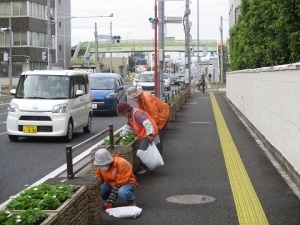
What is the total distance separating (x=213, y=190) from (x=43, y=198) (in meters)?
3.82

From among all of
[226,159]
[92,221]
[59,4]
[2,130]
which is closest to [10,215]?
[92,221]

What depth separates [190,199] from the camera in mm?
8070

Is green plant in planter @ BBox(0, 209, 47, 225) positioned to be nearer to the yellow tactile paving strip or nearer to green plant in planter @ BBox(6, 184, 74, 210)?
green plant in planter @ BBox(6, 184, 74, 210)

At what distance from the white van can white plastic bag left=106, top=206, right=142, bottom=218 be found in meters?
8.02

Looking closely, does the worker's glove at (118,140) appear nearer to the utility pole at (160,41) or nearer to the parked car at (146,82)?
the utility pole at (160,41)

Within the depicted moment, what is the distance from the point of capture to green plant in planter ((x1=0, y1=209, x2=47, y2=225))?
4.50 metres

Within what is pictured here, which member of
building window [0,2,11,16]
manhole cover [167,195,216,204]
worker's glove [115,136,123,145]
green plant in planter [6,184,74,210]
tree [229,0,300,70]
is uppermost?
building window [0,2,11,16]

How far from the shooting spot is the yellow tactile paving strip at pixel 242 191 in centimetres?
697

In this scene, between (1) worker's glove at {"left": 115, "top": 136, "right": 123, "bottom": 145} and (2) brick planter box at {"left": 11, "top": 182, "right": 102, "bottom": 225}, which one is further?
(1) worker's glove at {"left": 115, "top": 136, "right": 123, "bottom": 145}

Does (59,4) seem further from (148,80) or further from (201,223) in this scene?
(201,223)

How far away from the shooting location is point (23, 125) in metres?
14.8

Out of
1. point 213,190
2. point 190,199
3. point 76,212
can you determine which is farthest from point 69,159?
point 213,190

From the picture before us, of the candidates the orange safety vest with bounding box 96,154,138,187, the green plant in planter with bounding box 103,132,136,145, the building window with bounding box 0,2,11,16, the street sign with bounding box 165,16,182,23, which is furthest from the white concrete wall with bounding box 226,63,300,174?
the building window with bounding box 0,2,11,16

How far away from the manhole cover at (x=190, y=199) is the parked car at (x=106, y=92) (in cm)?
1460
